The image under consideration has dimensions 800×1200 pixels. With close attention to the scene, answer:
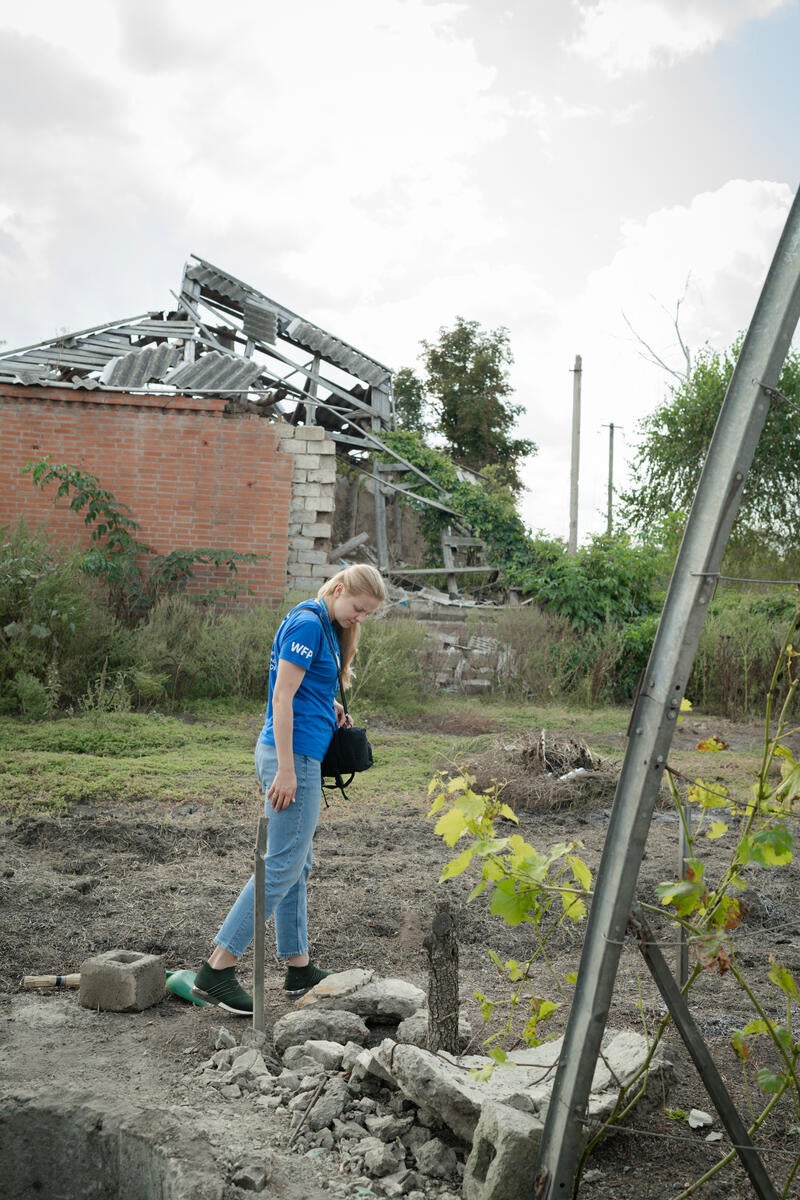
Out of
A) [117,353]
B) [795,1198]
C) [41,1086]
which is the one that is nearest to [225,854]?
[41,1086]

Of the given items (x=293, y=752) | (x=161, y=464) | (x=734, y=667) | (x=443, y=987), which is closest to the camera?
(x=443, y=987)

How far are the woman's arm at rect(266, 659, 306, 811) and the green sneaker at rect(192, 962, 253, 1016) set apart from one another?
75cm

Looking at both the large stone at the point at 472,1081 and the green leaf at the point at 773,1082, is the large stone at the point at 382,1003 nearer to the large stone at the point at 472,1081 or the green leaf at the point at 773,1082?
the large stone at the point at 472,1081

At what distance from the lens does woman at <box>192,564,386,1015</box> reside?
12.7 feet

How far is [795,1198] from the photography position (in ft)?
9.23

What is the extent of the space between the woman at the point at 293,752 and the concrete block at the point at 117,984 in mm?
209

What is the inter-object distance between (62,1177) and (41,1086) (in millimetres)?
277

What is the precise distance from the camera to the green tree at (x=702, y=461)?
22.6 meters

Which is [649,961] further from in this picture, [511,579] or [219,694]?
[511,579]

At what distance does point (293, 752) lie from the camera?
155 inches

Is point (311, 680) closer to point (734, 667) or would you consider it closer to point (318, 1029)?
point (318, 1029)

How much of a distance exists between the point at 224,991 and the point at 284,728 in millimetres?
1106

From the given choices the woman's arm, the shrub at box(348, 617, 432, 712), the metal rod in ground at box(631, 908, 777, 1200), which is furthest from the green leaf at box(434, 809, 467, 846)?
the shrub at box(348, 617, 432, 712)

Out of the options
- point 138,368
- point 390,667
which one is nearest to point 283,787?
point 390,667
